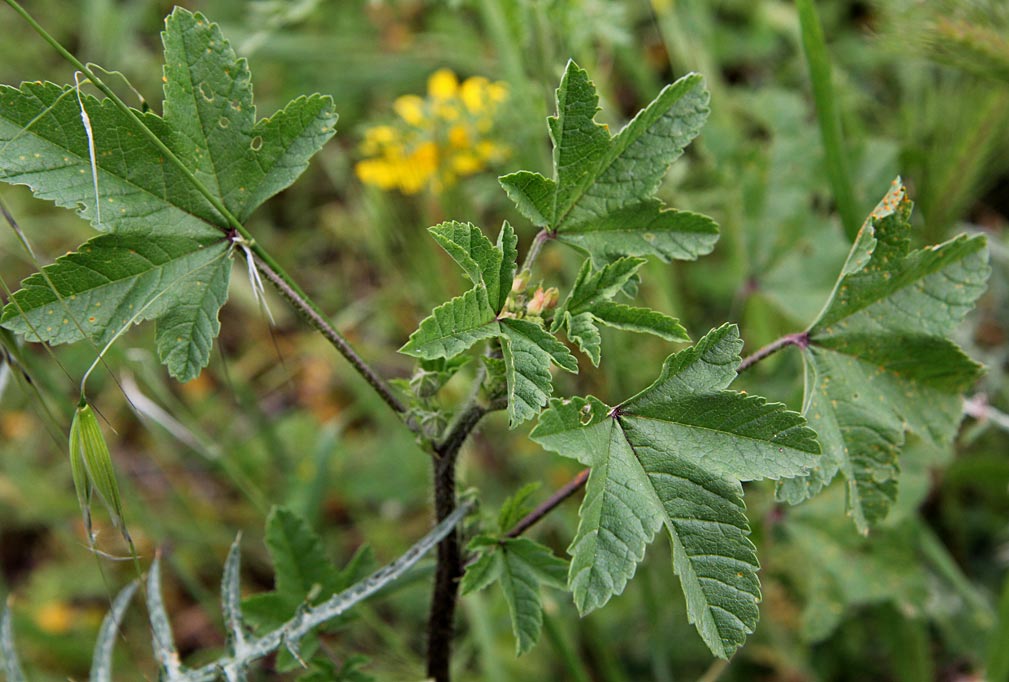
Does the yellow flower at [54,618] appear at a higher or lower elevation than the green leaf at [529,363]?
lower

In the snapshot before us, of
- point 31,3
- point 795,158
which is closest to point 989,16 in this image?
point 795,158

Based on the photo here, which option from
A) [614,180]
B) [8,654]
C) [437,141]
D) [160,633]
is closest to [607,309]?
[614,180]

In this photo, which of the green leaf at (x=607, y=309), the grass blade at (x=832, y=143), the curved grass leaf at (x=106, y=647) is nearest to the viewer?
the green leaf at (x=607, y=309)

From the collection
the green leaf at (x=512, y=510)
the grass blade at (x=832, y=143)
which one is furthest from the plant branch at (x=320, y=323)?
the grass blade at (x=832, y=143)

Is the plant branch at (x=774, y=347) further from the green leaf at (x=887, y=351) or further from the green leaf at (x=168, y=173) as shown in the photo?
the green leaf at (x=168, y=173)

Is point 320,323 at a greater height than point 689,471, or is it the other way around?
point 320,323

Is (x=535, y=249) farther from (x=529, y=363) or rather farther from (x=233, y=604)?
(x=233, y=604)

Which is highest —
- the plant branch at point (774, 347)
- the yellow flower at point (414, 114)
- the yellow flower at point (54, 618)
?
the yellow flower at point (414, 114)

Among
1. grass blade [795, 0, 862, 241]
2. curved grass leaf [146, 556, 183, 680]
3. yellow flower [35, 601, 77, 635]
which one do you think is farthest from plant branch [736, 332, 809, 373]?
yellow flower [35, 601, 77, 635]
